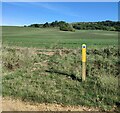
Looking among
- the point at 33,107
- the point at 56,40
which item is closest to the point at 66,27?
the point at 56,40

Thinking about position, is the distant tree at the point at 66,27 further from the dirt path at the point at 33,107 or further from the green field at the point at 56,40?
the dirt path at the point at 33,107

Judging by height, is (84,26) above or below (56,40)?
above

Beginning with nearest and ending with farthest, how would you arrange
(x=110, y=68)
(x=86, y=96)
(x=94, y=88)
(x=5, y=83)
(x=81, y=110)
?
(x=81, y=110) < (x=86, y=96) < (x=94, y=88) < (x=5, y=83) < (x=110, y=68)

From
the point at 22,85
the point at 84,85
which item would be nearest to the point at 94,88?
the point at 84,85

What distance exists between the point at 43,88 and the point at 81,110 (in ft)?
5.22

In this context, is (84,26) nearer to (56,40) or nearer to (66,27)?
(66,27)

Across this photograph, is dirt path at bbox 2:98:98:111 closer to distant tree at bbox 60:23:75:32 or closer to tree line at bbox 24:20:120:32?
tree line at bbox 24:20:120:32

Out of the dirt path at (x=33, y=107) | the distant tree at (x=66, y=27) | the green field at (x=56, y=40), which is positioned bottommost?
the green field at (x=56, y=40)

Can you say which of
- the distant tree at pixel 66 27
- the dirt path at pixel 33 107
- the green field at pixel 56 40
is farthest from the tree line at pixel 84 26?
the dirt path at pixel 33 107

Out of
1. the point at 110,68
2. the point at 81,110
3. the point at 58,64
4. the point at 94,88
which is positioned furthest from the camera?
the point at 58,64

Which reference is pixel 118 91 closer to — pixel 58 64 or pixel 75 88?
pixel 75 88

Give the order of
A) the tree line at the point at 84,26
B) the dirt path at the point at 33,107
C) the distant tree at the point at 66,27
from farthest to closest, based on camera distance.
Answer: the distant tree at the point at 66,27, the tree line at the point at 84,26, the dirt path at the point at 33,107

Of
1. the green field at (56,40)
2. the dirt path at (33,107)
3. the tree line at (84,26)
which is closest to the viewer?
the dirt path at (33,107)

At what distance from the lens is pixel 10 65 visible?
1045cm
